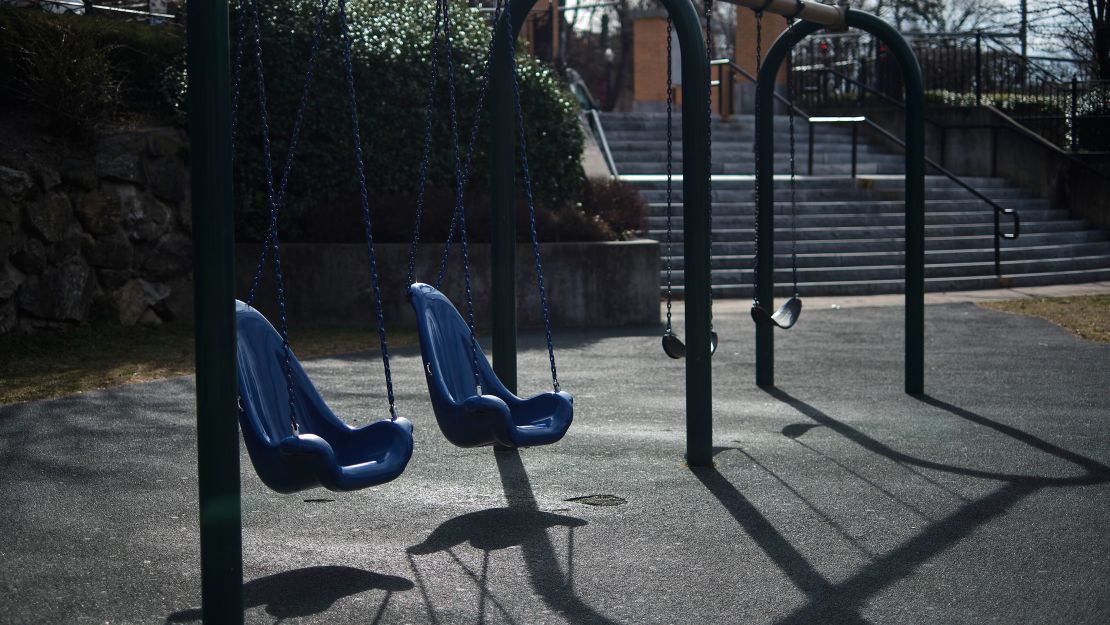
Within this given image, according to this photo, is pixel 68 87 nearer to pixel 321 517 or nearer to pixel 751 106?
pixel 321 517

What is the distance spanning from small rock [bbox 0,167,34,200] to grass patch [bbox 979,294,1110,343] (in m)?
9.59

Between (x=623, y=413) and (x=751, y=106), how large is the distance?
18.7m

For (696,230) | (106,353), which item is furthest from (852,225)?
(696,230)

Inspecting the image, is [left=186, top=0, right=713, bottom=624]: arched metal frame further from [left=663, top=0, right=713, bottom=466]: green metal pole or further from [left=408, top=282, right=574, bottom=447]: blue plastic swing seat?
[left=663, top=0, right=713, bottom=466]: green metal pole

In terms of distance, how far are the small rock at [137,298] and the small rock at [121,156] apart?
102 centimetres

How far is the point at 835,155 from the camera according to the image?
22125 millimetres

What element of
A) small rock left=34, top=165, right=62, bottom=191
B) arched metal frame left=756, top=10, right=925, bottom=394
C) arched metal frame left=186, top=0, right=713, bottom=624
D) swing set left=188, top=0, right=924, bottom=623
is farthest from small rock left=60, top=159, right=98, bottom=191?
arched metal frame left=186, top=0, right=713, bottom=624

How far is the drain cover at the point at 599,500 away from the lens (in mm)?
5918

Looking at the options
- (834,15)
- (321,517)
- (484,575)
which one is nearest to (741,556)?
(484,575)

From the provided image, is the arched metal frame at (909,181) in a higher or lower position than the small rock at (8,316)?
higher

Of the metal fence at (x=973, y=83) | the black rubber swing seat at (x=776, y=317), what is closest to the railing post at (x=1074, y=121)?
the metal fence at (x=973, y=83)

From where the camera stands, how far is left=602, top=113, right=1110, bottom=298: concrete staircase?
16.9m

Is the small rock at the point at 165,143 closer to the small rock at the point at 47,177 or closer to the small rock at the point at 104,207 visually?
the small rock at the point at 104,207

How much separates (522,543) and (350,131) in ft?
31.3
